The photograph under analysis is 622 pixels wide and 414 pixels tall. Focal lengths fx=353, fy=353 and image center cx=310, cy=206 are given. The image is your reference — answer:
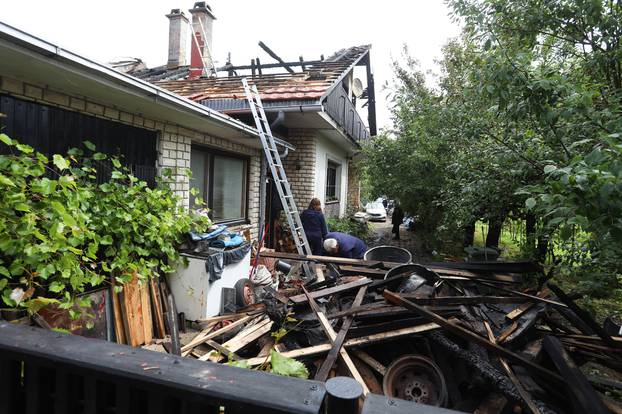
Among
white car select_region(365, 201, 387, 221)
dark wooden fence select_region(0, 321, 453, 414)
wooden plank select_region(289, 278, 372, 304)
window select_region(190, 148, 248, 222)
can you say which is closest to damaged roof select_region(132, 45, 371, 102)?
window select_region(190, 148, 248, 222)

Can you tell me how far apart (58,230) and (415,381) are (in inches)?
120

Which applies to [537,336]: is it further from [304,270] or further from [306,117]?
[306,117]

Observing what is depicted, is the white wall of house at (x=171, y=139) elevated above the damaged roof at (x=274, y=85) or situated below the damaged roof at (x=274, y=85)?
below

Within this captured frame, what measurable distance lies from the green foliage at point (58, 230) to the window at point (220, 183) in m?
1.88

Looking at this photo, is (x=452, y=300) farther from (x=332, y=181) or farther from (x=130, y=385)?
(x=332, y=181)

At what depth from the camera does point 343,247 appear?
6.19 metres

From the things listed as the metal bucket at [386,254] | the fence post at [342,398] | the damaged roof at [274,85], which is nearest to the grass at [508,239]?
the metal bucket at [386,254]

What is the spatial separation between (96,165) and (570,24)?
4.84 m

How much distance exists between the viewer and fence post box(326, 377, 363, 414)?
3.16 feet

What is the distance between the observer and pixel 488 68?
9.32 ft

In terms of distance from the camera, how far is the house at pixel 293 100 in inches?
278

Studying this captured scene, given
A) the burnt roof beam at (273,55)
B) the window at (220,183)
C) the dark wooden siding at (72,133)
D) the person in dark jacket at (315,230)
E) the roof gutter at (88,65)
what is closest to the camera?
the roof gutter at (88,65)

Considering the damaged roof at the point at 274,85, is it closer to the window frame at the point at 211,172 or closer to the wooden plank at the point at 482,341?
the window frame at the point at 211,172

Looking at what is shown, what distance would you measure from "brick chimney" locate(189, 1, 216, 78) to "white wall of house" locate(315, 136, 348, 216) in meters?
4.27
